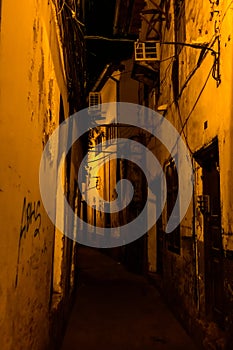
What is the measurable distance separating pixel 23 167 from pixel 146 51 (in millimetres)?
7576

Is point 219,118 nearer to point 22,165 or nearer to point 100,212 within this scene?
point 22,165

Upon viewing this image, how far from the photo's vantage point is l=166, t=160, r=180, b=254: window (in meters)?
7.77

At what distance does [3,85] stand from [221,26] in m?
3.65

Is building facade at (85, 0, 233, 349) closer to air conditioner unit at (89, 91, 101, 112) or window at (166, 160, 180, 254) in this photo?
window at (166, 160, 180, 254)

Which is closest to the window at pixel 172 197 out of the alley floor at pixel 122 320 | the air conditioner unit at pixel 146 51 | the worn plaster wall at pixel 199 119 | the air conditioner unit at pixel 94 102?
the worn plaster wall at pixel 199 119

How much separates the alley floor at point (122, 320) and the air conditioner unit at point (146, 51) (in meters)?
5.54

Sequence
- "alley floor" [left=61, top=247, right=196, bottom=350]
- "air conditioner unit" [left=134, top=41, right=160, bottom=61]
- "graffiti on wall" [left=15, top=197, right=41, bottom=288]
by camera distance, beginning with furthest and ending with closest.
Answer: "air conditioner unit" [left=134, top=41, right=160, bottom=61], "alley floor" [left=61, top=247, right=196, bottom=350], "graffiti on wall" [left=15, top=197, right=41, bottom=288]

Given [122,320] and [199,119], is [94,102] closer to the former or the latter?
[122,320]

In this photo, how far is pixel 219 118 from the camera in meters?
4.99

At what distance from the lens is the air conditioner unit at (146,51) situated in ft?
30.8

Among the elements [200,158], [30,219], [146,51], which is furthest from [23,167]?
[146,51]

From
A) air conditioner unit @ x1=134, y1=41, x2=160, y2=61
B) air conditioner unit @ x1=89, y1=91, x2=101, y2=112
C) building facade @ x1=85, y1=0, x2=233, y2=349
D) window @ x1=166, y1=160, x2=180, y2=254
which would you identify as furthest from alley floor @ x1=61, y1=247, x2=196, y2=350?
air conditioner unit @ x1=89, y1=91, x2=101, y2=112

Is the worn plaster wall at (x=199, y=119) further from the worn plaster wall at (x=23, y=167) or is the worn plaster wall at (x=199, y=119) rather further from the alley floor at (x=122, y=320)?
the worn plaster wall at (x=23, y=167)

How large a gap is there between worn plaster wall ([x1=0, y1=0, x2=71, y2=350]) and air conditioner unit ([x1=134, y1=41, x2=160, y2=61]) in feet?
18.8
